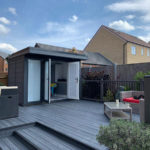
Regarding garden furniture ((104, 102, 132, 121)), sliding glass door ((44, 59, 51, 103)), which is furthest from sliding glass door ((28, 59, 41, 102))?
garden furniture ((104, 102, 132, 121))

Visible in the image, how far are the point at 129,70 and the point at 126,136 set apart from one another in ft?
20.7

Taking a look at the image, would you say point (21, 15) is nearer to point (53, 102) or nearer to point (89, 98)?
point (53, 102)

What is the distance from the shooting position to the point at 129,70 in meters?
7.34

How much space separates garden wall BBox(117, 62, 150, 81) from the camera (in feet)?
22.4

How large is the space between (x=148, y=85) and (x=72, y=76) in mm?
5361

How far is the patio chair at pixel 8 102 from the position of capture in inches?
144

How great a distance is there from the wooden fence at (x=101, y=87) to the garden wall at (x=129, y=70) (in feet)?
3.72

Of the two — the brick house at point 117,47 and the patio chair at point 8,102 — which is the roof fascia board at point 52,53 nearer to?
the patio chair at point 8,102

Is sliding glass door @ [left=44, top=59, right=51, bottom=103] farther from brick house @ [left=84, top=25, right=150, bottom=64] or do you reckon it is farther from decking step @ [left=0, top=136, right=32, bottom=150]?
brick house @ [left=84, top=25, right=150, bottom=64]

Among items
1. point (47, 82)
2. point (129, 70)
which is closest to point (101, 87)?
point (129, 70)

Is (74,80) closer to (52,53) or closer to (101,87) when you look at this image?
(101,87)

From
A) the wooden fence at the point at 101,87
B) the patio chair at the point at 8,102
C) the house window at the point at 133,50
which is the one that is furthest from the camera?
the house window at the point at 133,50

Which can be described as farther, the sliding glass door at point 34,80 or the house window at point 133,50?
the house window at point 133,50

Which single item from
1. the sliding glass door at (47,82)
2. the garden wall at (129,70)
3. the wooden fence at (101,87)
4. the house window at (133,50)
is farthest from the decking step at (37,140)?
the house window at (133,50)
